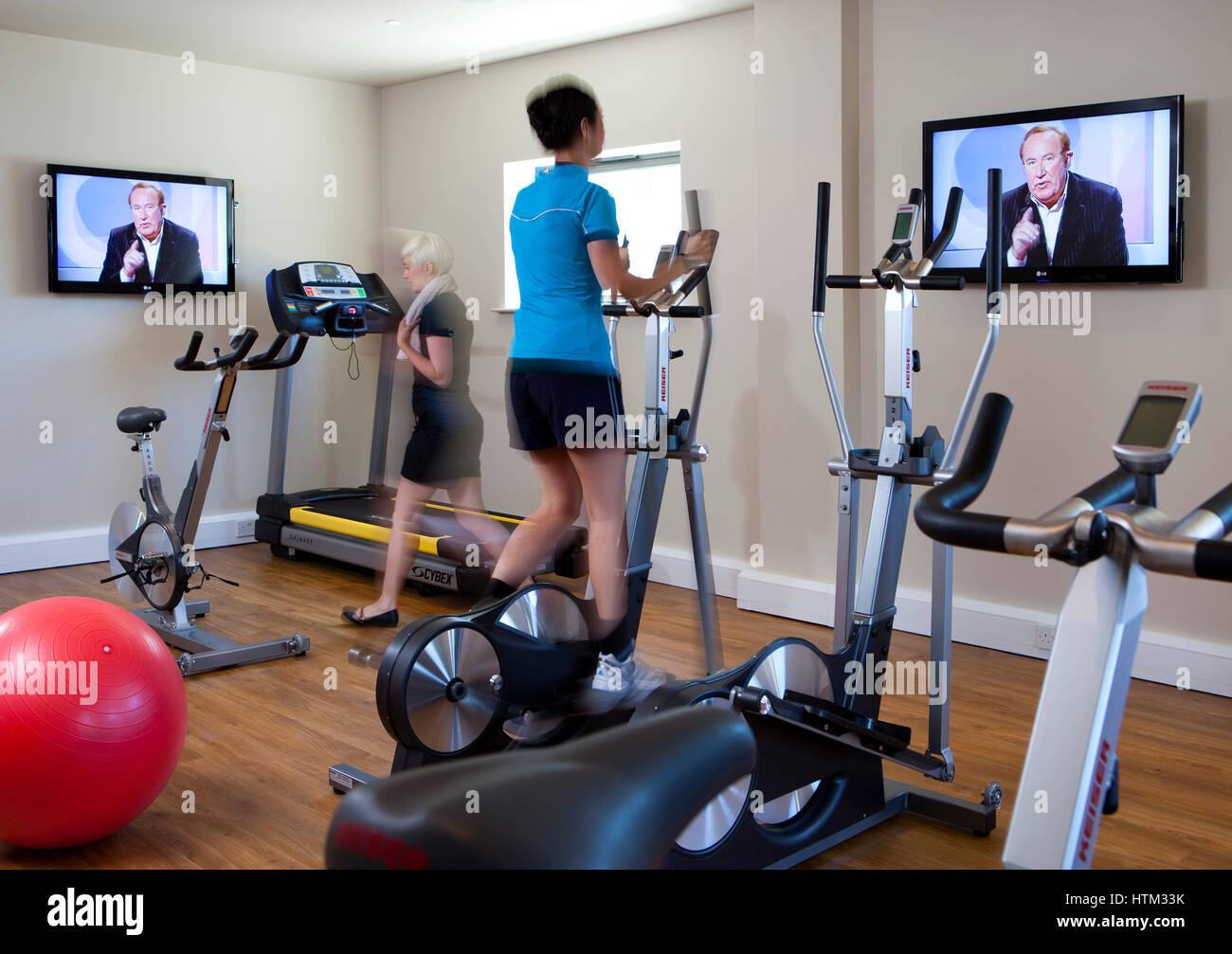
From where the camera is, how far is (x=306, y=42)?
208 inches

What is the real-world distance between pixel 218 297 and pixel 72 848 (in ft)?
12.7

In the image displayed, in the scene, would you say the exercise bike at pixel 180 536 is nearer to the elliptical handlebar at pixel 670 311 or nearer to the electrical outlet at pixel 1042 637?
the elliptical handlebar at pixel 670 311

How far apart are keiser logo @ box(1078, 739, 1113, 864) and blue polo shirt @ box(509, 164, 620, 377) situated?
74.5 inches

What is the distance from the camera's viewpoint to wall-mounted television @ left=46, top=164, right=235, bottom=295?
204 inches

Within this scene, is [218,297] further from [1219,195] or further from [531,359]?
[1219,195]

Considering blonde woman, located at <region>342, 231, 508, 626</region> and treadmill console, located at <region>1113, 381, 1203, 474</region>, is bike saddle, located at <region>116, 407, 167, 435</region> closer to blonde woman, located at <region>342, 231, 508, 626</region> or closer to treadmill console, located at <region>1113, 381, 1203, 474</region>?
blonde woman, located at <region>342, 231, 508, 626</region>

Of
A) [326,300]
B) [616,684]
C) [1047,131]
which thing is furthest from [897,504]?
[326,300]

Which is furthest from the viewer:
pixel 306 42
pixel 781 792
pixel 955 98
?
pixel 306 42

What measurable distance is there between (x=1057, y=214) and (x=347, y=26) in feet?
10.5

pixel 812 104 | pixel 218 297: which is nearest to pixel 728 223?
pixel 812 104

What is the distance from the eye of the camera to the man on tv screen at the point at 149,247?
211 inches

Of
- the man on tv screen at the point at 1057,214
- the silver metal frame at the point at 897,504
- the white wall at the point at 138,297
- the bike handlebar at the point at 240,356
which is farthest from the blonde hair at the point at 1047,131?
the white wall at the point at 138,297
